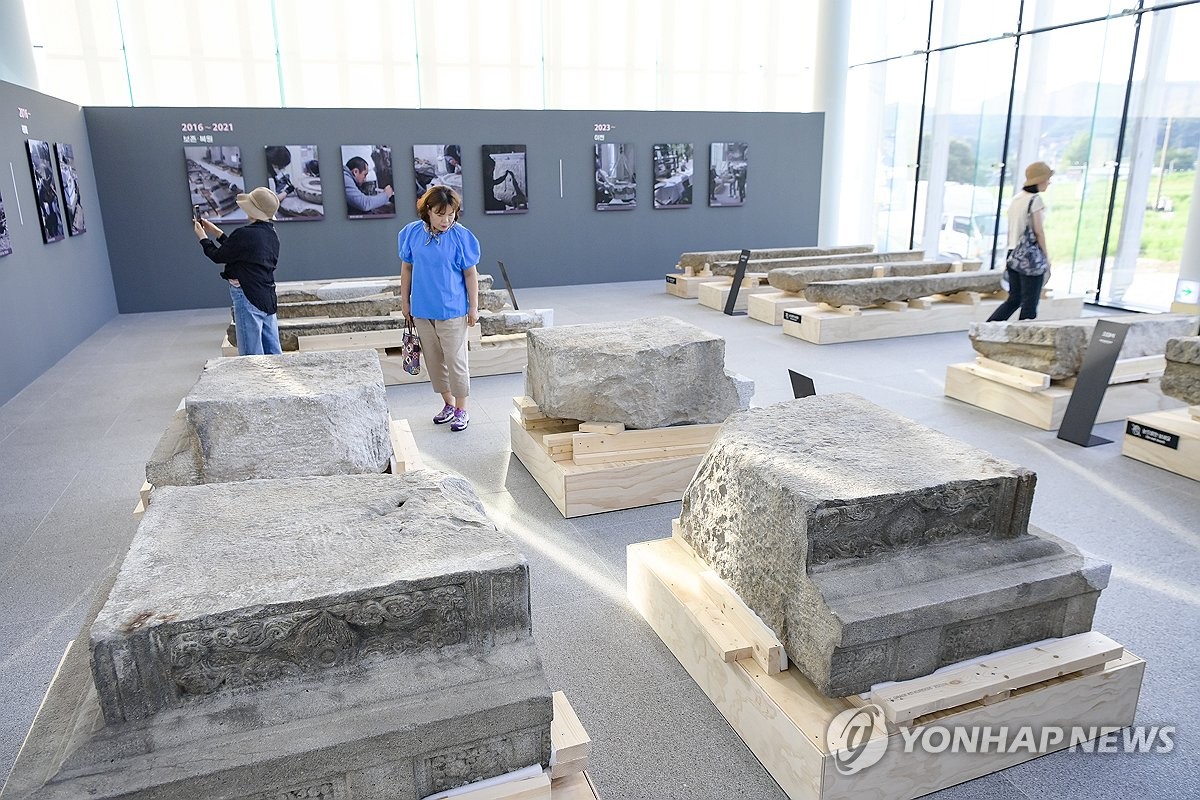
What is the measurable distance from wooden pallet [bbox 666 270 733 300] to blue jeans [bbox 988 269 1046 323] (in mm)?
4015

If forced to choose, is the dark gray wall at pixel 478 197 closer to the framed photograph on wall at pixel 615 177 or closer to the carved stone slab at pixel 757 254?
the framed photograph on wall at pixel 615 177

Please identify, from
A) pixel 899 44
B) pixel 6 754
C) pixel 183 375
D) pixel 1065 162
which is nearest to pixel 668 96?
pixel 899 44

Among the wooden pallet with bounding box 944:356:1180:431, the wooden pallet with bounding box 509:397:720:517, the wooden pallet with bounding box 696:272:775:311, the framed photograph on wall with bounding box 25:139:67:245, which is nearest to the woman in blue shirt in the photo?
the wooden pallet with bounding box 509:397:720:517

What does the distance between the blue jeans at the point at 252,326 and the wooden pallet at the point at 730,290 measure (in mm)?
6094

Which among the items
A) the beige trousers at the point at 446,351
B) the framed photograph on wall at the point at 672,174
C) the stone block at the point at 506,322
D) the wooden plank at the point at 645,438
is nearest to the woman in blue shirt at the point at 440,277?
the beige trousers at the point at 446,351

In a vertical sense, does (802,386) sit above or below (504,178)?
below

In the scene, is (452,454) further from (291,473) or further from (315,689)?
(315,689)

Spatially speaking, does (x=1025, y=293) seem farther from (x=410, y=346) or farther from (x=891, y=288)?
(x=410, y=346)

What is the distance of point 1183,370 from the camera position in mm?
5246

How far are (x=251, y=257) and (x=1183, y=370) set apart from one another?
6.41m

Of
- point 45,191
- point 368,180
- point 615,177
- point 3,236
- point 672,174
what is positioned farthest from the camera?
point 672,174

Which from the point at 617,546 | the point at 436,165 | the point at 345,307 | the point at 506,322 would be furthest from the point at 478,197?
the point at 617,546

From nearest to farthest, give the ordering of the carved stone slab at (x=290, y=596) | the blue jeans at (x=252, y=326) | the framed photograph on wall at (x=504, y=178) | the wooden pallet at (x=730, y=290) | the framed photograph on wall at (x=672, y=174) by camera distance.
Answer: the carved stone slab at (x=290, y=596)
the blue jeans at (x=252, y=326)
the wooden pallet at (x=730, y=290)
the framed photograph on wall at (x=504, y=178)
the framed photograph on wall at (x=672, y=174)

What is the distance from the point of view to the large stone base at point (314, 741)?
1.73 m
